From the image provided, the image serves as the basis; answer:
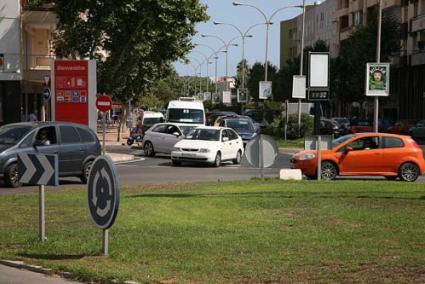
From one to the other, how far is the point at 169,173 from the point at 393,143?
282 inches

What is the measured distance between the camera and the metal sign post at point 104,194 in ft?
27.0

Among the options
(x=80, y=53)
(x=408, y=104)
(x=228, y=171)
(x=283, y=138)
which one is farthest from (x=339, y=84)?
(x=228, y=171)

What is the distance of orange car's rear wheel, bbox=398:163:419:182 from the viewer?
2159 centimetres

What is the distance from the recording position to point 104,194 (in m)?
8.44

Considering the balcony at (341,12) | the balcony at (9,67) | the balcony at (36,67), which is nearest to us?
the balcony at (9,67)

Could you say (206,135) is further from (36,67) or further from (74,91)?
(36,67)

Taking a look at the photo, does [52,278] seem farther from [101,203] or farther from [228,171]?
[228,171]

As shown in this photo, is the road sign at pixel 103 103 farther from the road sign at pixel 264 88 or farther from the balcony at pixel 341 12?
the balcony at pixel 341 12

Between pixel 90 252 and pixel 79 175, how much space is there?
11.1 meters

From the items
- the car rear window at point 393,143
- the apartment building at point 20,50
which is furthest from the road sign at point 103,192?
the apartment building at point 20,50

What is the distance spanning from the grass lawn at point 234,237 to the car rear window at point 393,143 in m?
7.40

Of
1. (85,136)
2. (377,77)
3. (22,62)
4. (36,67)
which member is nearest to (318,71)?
(377,77)

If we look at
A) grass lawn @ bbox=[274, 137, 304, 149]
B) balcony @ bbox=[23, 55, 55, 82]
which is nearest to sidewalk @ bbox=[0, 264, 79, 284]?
balcony @ bbox=[23, 55, 55, 82]

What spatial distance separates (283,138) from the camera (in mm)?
48000
